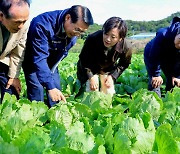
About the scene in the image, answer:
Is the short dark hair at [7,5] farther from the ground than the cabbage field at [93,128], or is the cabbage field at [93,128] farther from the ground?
the short dark hair at [7,5]

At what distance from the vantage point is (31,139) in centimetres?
160

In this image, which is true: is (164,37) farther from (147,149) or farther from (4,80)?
(147,149)

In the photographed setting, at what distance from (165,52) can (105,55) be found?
877mm

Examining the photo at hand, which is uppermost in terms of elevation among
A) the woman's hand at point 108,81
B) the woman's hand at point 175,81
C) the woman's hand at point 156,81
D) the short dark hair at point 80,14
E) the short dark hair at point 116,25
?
the short dark hair at point 80,14

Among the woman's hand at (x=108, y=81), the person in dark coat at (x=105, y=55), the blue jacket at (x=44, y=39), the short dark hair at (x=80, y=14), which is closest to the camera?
the short dark hair at (x=80, y=14)

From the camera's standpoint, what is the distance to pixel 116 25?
12.7 feet

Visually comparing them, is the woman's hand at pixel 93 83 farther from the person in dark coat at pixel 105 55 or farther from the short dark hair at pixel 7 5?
the short dark hair at pixel 7 5

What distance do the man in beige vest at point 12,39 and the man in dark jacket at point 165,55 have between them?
1.82m

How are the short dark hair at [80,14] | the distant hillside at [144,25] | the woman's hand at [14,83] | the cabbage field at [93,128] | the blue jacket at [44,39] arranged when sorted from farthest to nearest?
the distant hillside at [144,25]
the woman's hand at [14,83]
the blue jacket at [44,39]
the short dark hair at [80,14]
the cabbage field at [93,128]

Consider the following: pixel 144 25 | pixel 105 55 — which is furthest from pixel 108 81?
pixel 144 25

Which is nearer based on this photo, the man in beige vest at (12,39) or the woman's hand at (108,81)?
the man in beige vest at (12,39)

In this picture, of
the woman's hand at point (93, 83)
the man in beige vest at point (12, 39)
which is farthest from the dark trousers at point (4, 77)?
the woman's hand at point (93, 83)

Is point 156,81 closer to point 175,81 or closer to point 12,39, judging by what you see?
point 175,81

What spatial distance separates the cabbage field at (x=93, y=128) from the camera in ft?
5.37
